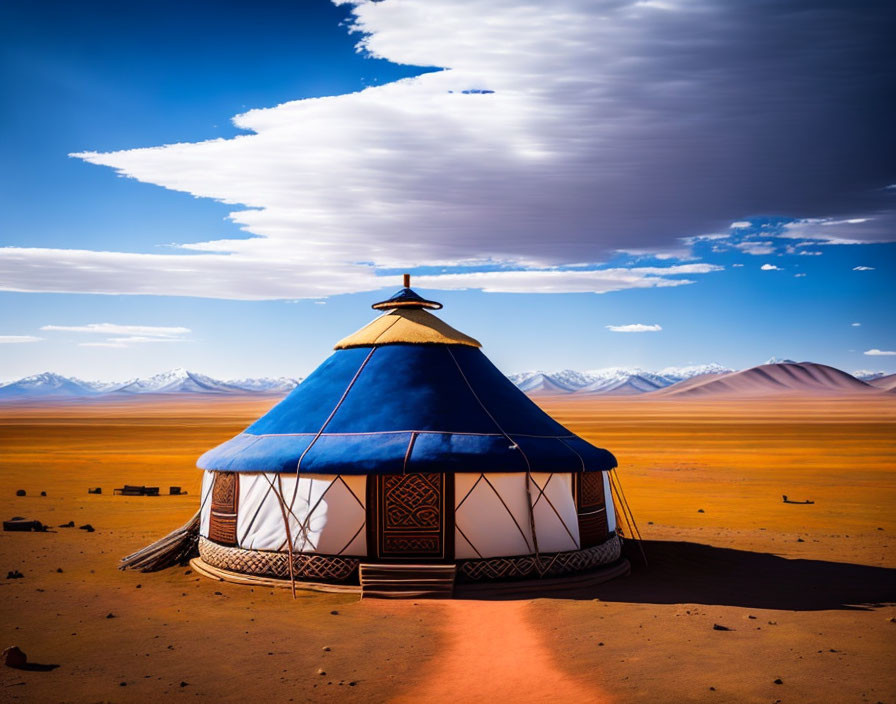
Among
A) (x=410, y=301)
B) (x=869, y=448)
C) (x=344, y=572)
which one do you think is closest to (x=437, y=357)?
(x=410, y=301)

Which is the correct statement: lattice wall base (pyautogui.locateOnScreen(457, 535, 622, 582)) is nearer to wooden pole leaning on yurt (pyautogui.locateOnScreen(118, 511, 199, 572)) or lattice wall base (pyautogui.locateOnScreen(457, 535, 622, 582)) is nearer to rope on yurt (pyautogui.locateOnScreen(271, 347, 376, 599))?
rope on yurt (pyautogui.locateOnScreen(271, 347, 376, 599))

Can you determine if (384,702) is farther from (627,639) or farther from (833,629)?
(833,629)

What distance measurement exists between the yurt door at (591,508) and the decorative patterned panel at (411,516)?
247cm

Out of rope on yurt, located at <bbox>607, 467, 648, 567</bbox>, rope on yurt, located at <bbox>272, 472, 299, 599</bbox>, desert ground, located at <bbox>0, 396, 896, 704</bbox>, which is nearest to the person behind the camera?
desert ground, located at <bbox>0, 396, 896, 704</bbox>

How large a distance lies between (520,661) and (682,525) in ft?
37.9

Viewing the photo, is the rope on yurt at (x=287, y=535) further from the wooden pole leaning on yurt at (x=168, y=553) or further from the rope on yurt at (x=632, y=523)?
the rope on yurt at (x=632, y=523)

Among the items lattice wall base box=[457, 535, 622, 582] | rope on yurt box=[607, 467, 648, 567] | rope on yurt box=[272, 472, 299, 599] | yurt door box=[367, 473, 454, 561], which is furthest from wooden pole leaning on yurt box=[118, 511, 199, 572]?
rope on yurt box=[607, 467, 648, 567]

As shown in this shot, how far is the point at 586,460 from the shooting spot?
1288cm

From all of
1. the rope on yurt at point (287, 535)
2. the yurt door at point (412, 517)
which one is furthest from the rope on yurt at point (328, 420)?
the yurt door at point (412, 517)

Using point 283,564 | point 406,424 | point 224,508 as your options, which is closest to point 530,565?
point 406,424

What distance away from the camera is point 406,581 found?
11.5 meters

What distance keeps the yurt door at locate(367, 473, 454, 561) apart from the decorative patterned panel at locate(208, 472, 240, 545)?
2.55 meters

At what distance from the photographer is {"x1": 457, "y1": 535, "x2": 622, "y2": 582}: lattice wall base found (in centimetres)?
1189

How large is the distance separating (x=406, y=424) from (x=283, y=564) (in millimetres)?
2815
